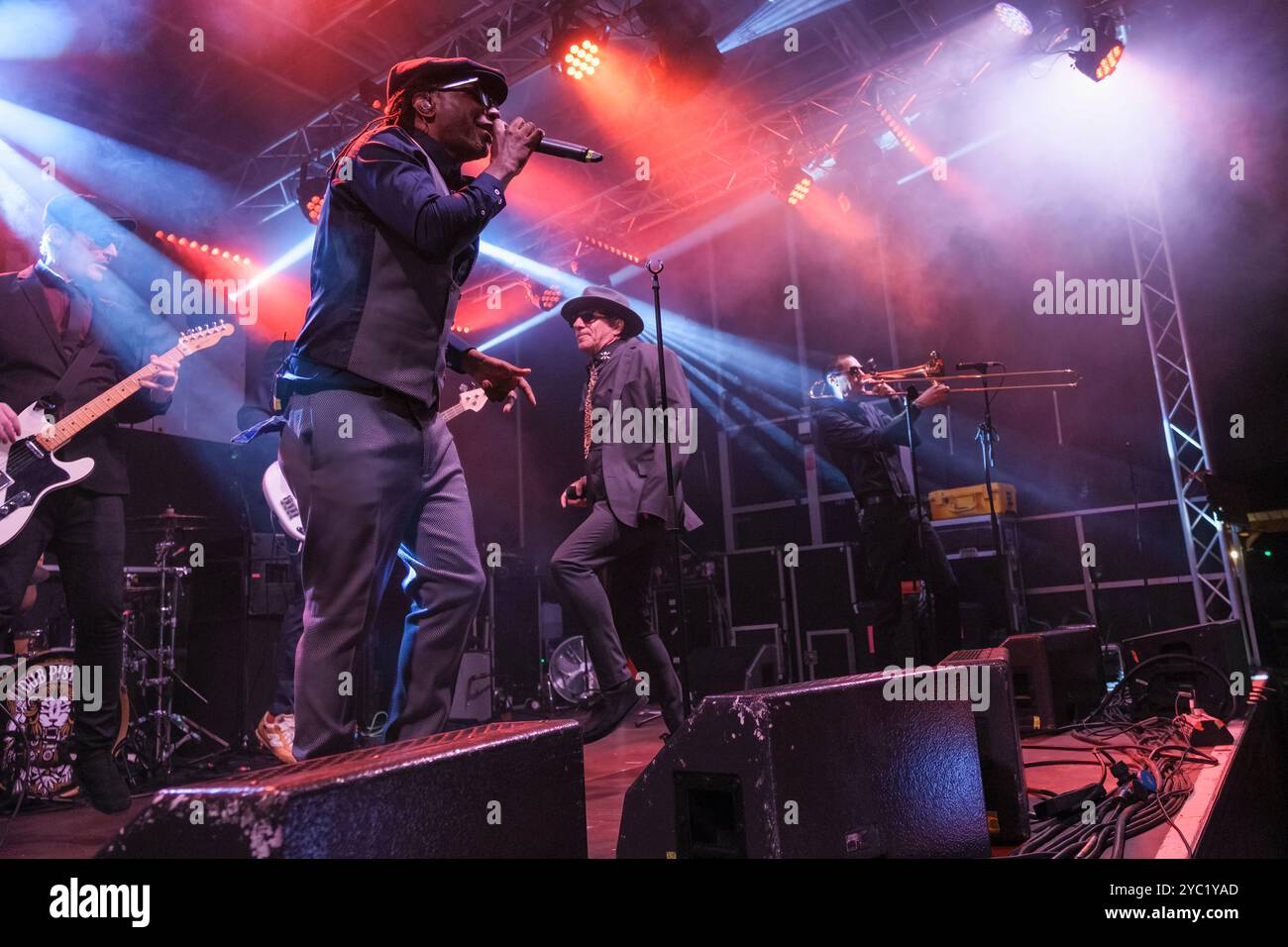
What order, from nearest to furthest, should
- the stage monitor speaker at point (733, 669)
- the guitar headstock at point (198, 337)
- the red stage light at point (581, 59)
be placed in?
1. the guitar headstock at point (198, 337)
2. the stage monitor speaker at point (733, 669)
3. the red stage light at point (581, 59)

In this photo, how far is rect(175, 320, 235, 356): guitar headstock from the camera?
4.24 meters

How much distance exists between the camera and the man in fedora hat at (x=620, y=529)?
3.66 m

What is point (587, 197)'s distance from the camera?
32.1 feet

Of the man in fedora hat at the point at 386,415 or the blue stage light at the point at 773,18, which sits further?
the blue stage light at the point at 773,18

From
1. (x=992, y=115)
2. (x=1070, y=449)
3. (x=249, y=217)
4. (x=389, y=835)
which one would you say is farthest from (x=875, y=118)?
(x=389, y=835)

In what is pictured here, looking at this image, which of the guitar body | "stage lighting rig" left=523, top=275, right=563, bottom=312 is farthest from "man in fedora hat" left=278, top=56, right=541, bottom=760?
"stage lighting rig" left=523, top=275, right=563, bottom=312

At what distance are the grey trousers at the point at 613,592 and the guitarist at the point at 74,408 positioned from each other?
1.89m

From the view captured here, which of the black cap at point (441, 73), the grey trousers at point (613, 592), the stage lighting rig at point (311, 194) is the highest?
the stage lighting rig at point (311, 194)

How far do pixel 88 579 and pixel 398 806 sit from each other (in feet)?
10.2

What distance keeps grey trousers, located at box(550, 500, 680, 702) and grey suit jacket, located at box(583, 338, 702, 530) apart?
113mm

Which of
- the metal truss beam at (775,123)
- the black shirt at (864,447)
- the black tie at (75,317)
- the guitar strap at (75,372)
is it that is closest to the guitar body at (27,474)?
the guitar strap at (75,372)

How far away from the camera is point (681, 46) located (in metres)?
7.05

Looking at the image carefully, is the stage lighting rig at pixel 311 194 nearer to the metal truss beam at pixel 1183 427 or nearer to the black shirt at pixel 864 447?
the black shirt at pixel 864 447
